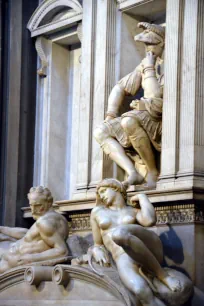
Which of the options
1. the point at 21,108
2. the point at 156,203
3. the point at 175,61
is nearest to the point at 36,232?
the point at 156,203

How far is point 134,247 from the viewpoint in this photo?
13352 mm

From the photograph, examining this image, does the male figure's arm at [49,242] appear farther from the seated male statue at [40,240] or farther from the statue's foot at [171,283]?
the statue's foot at [171,283]

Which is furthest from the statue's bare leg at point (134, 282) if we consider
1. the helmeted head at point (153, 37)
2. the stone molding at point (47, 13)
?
the stone molding at point (47, 13)

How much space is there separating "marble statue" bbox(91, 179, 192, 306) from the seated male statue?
794mm

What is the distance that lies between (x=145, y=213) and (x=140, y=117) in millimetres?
2404

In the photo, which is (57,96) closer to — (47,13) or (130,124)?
(47,13)

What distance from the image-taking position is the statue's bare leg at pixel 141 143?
1587 cm

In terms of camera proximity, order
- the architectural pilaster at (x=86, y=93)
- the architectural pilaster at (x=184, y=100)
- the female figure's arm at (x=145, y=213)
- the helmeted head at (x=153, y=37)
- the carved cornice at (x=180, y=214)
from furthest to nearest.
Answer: the architectural pilaster at (x=86, y=93) < the helmeted head at (x=153, y=37) < the architectural pilaster at (x=184, y=100) < the carved cornice at (x=180, y=214) < the female figure's arm at (x=145, y=213)

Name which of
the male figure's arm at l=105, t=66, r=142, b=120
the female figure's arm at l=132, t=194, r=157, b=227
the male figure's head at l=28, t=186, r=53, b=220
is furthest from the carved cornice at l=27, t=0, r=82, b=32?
the female figure's arm at l=132, t=194, r=157, b=227

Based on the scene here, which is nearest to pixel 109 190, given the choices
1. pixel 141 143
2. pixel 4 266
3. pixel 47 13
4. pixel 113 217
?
pixel 113 217

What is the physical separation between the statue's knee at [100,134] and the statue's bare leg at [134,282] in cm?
296

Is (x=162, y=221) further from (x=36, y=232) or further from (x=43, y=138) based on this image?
(x=43, y=138)

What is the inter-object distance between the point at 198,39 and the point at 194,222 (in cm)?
260

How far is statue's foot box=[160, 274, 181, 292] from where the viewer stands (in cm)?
1355
